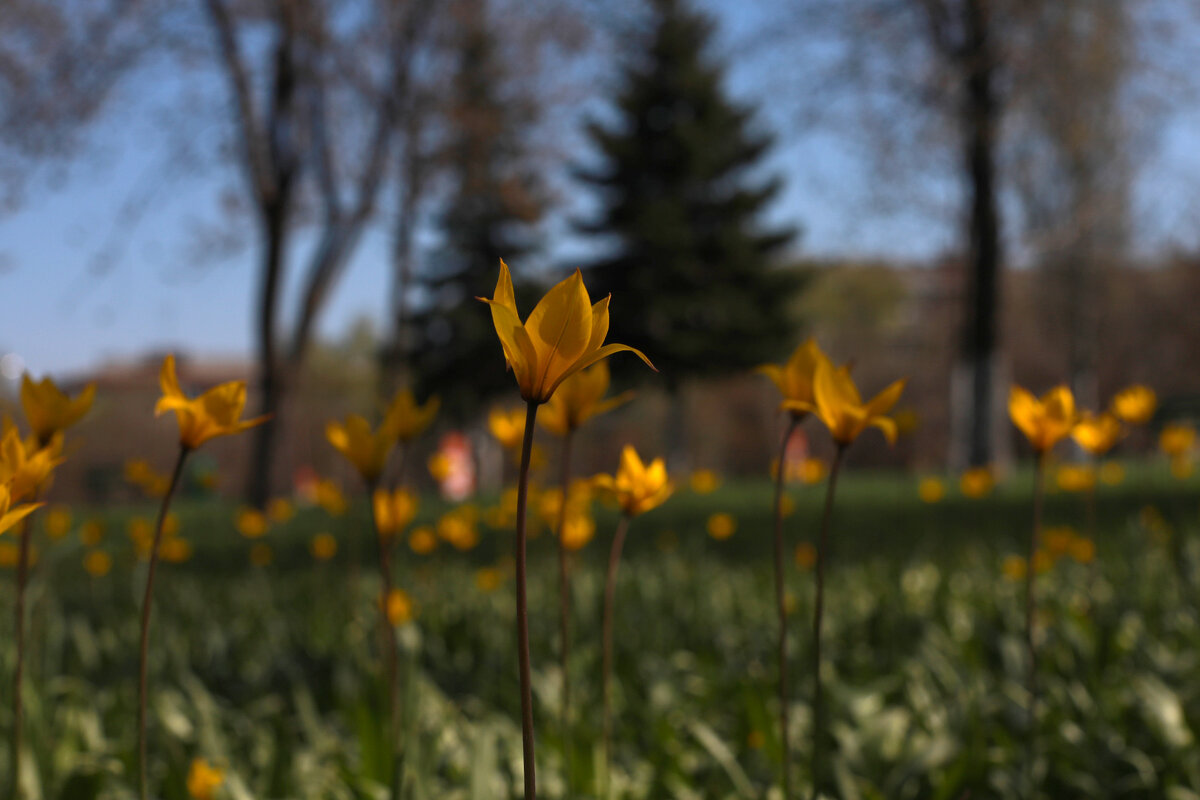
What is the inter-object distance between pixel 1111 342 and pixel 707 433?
46.9 ft

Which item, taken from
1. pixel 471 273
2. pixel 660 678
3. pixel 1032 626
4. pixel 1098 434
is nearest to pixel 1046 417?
pixel 1032 626

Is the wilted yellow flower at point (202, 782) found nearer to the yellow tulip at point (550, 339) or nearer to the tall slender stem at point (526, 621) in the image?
the tall slender stem at point (526, 621)

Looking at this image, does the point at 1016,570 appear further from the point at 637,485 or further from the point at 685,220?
the point at 685,220

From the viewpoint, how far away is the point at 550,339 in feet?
2.41

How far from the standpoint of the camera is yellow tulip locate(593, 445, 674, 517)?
123 centimetres

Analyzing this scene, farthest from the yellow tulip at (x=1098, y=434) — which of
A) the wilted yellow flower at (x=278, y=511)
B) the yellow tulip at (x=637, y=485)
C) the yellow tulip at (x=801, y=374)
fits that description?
the wilted yellow flower at (x=278, y=511)

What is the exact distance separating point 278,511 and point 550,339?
6.81m

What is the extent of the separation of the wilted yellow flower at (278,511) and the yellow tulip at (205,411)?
5723 millimetres

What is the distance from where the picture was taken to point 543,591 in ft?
12.2

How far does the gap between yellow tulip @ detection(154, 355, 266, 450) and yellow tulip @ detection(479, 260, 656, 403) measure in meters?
0.50

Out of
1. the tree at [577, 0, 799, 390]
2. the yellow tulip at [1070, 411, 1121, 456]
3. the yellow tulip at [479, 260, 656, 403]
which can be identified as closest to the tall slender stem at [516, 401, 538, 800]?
the yellow tulip at [479, 260, 656, 403]

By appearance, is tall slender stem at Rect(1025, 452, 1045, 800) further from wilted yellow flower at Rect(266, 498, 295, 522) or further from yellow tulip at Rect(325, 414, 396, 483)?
wilted yellow flower at Rect(266, 498, 295, 522)

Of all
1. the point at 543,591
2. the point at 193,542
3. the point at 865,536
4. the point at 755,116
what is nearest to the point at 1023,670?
the point at 543,591

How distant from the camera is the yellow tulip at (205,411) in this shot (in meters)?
1.09
